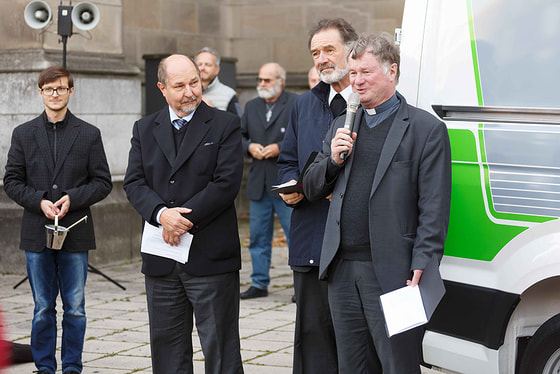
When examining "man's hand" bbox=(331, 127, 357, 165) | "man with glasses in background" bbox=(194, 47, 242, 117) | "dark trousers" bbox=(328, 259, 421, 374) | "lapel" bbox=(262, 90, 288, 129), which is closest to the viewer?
"man's hand" bbox=(331, 127, 357, 165)

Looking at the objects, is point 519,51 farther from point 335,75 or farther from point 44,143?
point 44,143

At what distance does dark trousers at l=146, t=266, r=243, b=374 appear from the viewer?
16.0ft

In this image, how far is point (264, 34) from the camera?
Result: 581 inches

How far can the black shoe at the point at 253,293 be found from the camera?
867cm

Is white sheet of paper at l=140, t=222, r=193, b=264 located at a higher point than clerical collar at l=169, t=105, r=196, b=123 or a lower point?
lower

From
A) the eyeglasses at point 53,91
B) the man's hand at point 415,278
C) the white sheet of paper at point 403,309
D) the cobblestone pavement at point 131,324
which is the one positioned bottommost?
the cobblestone pavement at point 131,324

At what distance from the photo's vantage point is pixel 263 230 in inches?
350

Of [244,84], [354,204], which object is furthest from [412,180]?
[244,84]

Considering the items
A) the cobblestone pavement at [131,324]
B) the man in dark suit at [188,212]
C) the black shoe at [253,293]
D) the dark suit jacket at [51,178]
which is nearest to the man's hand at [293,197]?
the man in dark suit at [188,212]

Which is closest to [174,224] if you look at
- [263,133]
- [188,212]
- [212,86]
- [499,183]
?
[188,212]

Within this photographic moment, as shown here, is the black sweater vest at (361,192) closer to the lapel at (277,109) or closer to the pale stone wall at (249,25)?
the lapel at (277,109)

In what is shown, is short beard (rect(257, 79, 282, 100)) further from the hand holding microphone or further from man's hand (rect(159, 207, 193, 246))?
the hand holding microphone

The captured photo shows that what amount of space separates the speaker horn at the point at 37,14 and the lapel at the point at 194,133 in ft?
16.5

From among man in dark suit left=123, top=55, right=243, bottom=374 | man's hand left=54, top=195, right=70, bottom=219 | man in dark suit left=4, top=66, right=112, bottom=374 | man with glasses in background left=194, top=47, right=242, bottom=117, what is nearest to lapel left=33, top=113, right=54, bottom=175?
man in dark suit left=4, top=66, right=112, bottom=374
